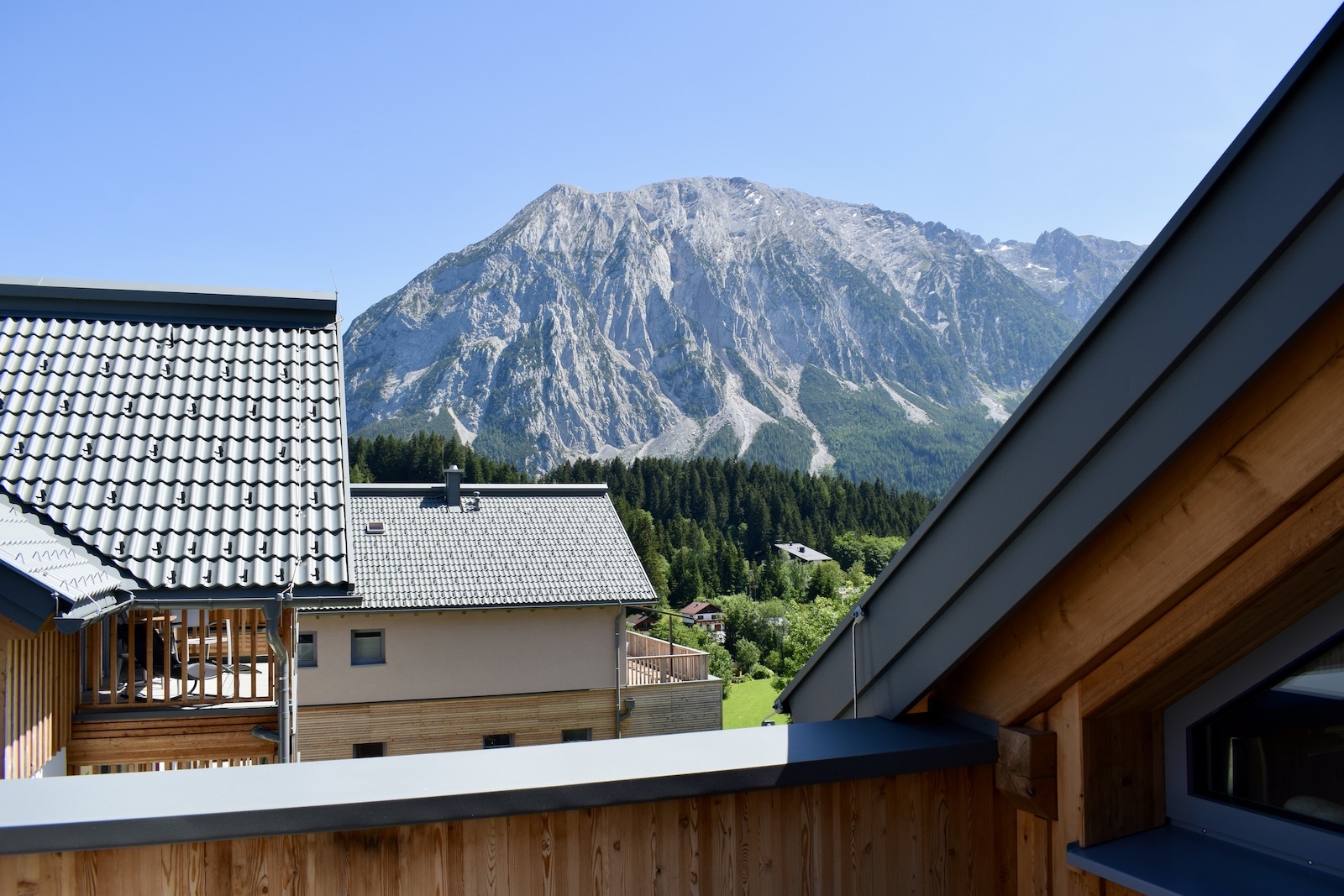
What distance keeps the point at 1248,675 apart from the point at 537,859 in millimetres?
1348

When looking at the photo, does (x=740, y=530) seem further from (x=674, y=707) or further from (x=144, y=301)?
(x=144, y=301)

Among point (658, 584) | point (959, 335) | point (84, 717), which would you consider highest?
point (959, 335)

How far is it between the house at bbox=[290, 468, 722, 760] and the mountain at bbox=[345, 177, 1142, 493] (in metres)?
117

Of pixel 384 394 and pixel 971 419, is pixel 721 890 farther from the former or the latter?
pixel 971 419

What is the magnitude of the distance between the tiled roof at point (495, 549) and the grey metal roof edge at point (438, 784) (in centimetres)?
1484

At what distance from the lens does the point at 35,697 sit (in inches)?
156

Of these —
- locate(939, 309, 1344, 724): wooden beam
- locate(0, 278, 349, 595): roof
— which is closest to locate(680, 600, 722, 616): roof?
locate(0, 278, 349, 595): roof

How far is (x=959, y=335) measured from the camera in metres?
184

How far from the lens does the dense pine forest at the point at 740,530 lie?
35062 mm

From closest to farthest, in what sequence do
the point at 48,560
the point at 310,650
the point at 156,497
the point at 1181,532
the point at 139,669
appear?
1. the point at 1181,532
2. the point at 48,560
3. the point at 156,497
4. the point at 139,669
5. the point at 310,650

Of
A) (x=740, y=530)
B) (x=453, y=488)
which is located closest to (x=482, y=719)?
(x=453, y=488)

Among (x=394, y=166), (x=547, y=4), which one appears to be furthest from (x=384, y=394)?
(x=547, y=4)

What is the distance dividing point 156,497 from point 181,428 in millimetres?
629

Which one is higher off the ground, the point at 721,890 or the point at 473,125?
the point at 473,125
